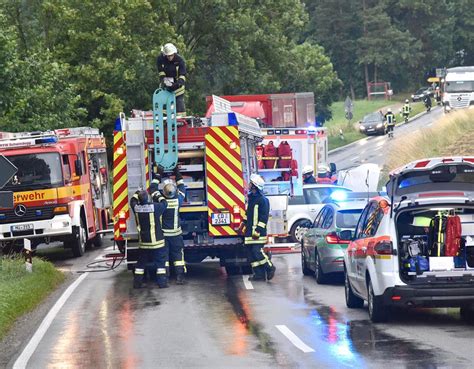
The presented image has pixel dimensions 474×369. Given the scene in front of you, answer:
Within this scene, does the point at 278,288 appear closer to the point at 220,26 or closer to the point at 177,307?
the point at 177,307

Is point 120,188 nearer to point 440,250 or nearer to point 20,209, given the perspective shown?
point 20,209

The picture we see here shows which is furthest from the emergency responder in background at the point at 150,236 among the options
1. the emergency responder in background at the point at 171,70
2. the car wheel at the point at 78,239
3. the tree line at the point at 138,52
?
the tree line at the point at 138,52

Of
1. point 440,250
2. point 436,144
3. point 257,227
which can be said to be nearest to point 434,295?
point 440,250

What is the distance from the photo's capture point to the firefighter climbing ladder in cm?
2091

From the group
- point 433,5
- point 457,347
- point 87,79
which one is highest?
point 433,5

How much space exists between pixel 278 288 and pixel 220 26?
3169 cm

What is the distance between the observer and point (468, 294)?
13734mm

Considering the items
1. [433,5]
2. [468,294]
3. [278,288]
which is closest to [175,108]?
[278,288]

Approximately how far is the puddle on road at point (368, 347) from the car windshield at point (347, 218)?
178 inches

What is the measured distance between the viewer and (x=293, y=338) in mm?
13297

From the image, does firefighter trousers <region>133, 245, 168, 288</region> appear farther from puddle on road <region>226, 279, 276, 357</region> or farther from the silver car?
the silver car

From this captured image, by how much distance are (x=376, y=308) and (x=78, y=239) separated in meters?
14.2

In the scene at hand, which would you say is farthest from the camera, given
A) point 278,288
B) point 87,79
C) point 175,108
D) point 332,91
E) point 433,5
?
point 433,5

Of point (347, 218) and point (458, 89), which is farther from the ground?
point (458, 89)
